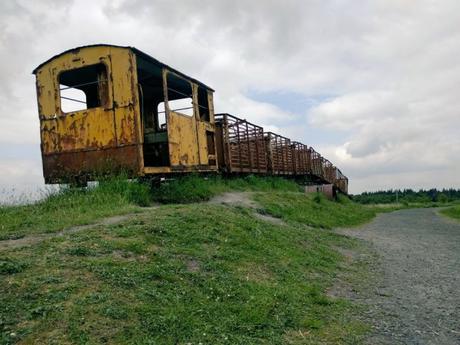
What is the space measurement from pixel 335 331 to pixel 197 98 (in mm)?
9986

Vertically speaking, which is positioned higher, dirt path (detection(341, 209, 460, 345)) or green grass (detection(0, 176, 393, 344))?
green grass (detection(0, 176, 393, 344))

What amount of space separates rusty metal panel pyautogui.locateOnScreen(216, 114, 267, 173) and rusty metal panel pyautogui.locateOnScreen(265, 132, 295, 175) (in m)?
0.70

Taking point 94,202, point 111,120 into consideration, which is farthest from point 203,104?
point 94,202

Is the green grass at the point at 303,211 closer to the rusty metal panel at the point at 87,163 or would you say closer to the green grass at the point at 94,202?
the green grass at the point at 94,202

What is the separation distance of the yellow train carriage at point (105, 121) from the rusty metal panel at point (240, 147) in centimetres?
370

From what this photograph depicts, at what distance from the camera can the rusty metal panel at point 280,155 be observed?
68.0 feet

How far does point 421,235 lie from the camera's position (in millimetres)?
12750

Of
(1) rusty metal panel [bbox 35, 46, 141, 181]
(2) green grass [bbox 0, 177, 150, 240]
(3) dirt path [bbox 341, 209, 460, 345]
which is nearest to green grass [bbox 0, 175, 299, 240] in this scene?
(2) green grass [bbox 0, 177, 150, 240]

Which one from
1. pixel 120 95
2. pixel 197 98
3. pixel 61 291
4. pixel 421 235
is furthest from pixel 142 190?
pixel 421 235

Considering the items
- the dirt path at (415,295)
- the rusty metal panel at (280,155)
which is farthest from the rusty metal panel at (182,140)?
the rusty metal panel at (280,155)

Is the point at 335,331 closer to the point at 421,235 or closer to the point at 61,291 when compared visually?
the point at 61,291

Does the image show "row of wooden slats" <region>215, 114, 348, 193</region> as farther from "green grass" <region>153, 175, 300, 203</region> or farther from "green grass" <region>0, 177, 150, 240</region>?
"green grass" <region>0, 177, 150, 240</region>

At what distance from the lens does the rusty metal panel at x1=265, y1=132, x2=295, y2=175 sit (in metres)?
20.7

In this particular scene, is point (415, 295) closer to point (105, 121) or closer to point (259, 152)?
point (105, 121)
